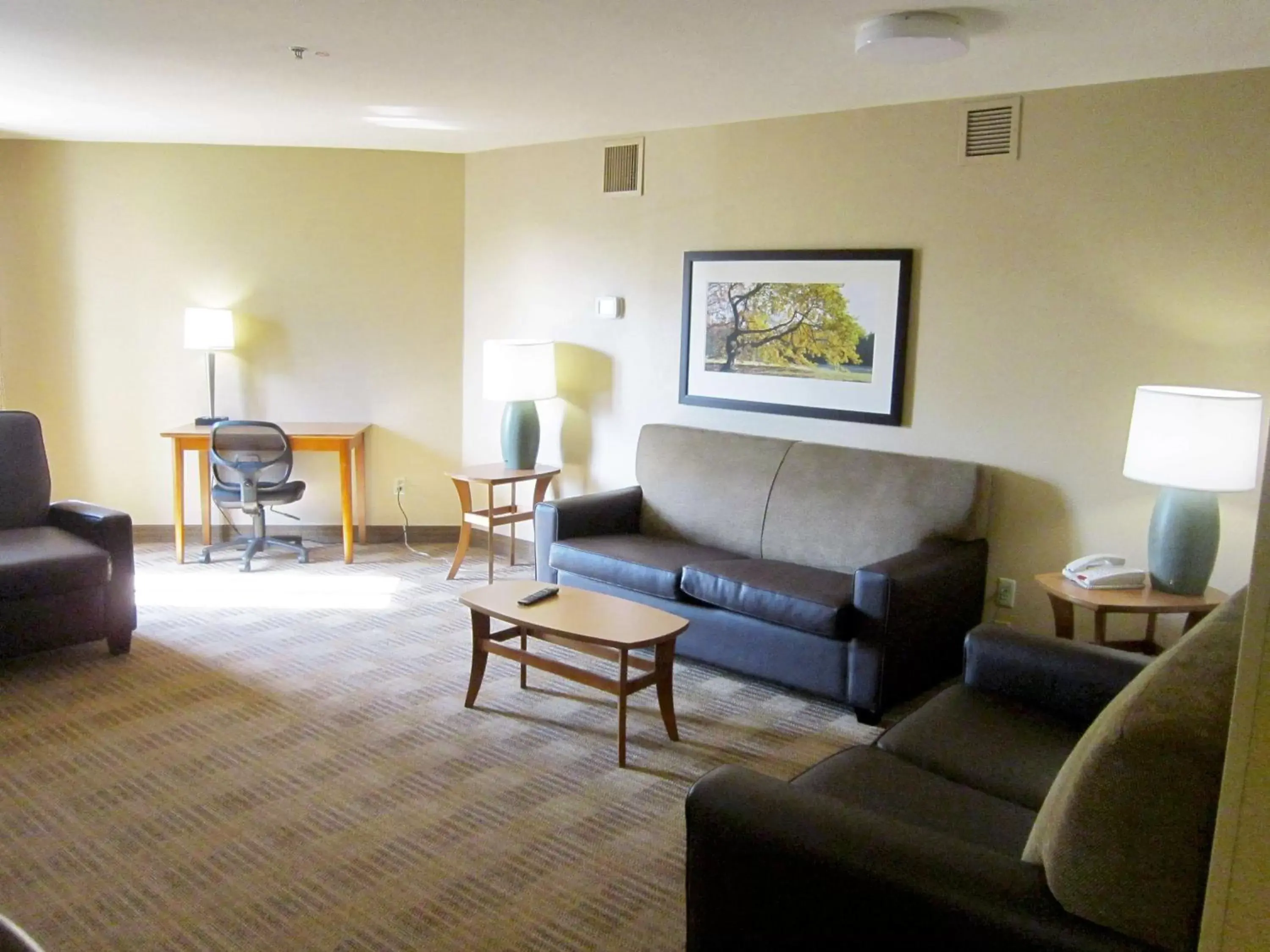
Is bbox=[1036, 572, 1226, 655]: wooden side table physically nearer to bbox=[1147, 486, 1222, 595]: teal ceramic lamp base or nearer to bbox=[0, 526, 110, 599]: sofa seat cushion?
bbox=[1147, 486, 1222, 595]: teal ceramic lamp base

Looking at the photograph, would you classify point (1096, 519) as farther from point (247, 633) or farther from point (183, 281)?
point (183, 281)

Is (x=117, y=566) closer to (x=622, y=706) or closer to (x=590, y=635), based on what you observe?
(x=590, y=635)

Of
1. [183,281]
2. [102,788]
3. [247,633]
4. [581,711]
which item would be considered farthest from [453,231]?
[102,788]

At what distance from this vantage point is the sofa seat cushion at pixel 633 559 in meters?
4.07

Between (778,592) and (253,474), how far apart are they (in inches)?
123

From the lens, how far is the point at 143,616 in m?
4.62

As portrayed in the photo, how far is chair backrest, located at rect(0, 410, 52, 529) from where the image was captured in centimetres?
421

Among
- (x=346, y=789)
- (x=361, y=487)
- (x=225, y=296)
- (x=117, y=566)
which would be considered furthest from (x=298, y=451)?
(x=346, y=789)

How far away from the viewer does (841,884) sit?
1.65 meters

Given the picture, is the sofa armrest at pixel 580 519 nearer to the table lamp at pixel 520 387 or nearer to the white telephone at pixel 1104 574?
the table lamp at pixel 520 387

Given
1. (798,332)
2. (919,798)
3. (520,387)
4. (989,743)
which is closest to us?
(919,798)

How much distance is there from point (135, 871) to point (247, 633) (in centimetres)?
196

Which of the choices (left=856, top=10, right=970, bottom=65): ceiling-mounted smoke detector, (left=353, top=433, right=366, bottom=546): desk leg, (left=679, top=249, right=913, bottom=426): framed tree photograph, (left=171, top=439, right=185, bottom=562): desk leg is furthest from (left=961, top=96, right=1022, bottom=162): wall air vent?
(left=171, top=439, right=185, bottom=562): desk leg

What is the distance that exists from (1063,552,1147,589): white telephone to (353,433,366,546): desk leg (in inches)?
154
